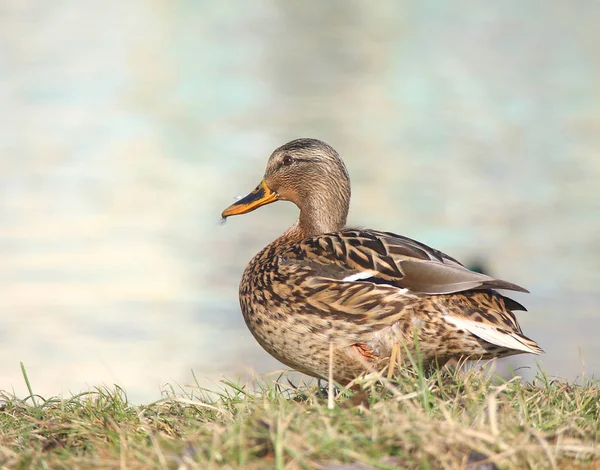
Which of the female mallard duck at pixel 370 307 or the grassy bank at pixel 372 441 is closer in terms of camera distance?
the grassy bank at pixel 372 441

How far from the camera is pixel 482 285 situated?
496 centimetres

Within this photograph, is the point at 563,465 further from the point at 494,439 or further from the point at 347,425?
the point at 347,425

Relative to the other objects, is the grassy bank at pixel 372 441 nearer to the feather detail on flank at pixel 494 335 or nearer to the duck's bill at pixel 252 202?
the feather detail on flank at pixel 494 335

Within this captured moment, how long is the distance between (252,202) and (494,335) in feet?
9.07

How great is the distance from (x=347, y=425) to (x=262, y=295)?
2.61 m

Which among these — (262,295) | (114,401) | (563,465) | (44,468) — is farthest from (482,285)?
(44,468)

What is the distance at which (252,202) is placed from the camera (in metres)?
7.01

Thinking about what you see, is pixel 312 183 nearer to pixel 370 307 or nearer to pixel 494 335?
pixel 370 307

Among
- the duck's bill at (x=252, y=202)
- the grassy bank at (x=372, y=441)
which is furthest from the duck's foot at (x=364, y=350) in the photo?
the duck's bill at (x=252, y=202)

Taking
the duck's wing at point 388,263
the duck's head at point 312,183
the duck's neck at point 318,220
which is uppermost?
the duck's head at point 312,183

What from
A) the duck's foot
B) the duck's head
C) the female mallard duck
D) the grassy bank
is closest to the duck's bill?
the duck's head

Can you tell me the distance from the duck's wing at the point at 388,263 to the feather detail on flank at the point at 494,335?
231 mm

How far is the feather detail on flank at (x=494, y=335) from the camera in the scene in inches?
194

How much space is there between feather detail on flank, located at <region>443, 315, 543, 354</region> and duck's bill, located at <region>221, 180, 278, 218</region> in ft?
8.11
